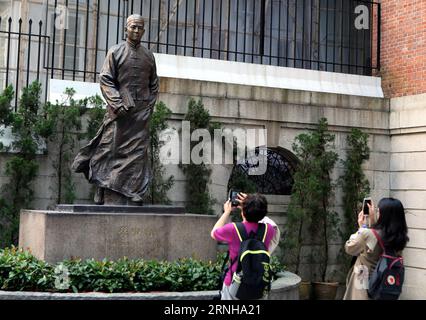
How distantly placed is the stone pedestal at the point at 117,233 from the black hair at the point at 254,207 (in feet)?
10.9

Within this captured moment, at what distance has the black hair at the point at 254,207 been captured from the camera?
5.51 meters

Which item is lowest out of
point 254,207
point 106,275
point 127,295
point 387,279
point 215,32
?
point 127,295

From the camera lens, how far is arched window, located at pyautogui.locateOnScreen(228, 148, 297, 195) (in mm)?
13906

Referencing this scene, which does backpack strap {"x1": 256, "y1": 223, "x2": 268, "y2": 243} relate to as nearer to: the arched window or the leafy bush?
the leafy bush

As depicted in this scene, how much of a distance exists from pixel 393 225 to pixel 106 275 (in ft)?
11.5

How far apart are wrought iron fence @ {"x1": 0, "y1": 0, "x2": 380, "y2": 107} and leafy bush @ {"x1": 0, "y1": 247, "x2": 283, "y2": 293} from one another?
23.0ft

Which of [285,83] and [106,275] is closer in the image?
[106,275]

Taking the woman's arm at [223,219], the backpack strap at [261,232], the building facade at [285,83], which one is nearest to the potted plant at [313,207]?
the building facade at [285,83]

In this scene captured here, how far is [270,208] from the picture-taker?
1362 cm

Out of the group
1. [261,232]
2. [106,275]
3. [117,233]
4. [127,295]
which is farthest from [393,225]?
[117,233]

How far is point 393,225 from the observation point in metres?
5.59

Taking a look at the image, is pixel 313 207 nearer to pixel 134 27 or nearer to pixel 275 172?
pixel 275 172

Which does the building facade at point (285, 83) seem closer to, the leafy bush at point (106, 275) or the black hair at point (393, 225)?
the leafy bush at point (106, 275)
